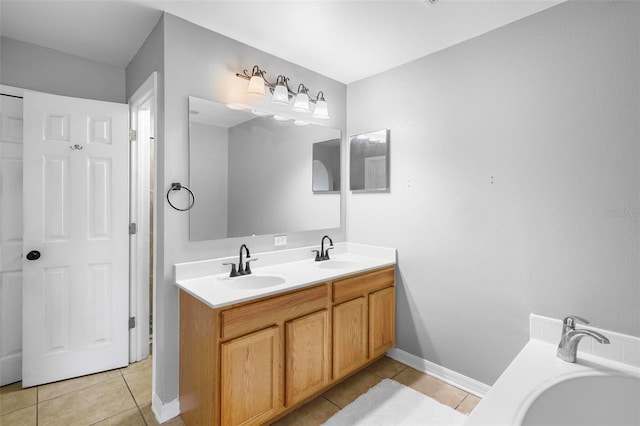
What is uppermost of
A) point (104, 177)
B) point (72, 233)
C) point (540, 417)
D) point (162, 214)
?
point (104, 177)

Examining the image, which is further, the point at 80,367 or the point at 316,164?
the point at 316,164

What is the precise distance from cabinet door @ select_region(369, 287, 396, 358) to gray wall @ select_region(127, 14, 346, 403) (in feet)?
3.89

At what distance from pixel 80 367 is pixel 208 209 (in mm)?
1617

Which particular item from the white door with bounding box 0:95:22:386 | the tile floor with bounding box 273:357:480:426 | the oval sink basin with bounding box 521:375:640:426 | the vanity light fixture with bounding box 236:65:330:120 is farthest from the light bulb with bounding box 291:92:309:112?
the oval sink basin with bounding box 521:375:640:426

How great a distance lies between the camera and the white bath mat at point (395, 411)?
1.86 meters

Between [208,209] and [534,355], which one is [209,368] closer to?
[208,209]

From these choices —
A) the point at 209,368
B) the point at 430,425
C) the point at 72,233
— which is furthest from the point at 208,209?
the point at 430,425

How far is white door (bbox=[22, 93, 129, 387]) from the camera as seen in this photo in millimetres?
2178

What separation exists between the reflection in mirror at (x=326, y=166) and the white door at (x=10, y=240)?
2219 mm

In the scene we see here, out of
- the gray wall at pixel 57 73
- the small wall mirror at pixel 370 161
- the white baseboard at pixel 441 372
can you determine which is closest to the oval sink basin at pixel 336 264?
the small wall mirror at pixel 370 161

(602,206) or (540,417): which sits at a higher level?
(602,206)

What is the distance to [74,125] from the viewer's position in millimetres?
2295

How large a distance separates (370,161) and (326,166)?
0.40 m

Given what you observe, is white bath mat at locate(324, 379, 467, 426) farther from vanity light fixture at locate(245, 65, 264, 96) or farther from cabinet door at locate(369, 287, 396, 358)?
vanity light fixture at locate(245, 65, 264, 96)
